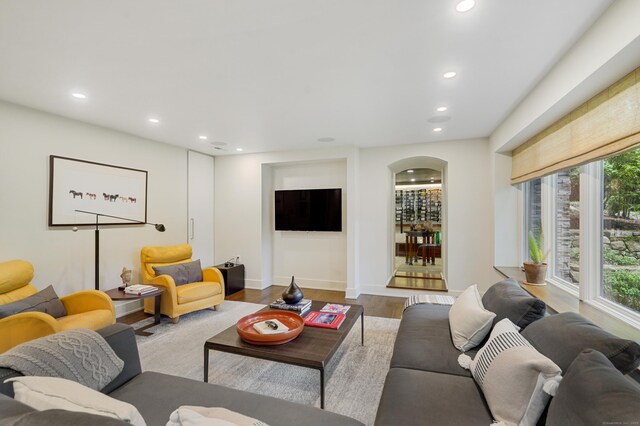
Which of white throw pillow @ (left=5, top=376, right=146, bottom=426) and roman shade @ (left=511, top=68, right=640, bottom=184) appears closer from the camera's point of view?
white throw pillow @ (left=5, top=376, right=146, bottom=426)

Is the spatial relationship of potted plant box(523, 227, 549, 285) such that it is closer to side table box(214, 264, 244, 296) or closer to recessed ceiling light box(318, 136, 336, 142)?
recessed ceiling light box(318, 136, 336, 142)

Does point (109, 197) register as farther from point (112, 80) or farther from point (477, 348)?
point (477, 348)

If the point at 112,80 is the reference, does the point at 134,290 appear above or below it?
below

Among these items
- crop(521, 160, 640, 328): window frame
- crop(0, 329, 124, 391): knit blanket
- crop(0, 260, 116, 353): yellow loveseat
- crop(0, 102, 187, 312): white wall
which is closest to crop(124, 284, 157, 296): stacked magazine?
crop(0, 260, 116, 353): yellow loveseat

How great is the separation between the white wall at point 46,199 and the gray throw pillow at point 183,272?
2.24 ft

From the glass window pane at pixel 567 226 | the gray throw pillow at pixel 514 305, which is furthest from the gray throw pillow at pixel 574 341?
the glass window pane at pixel 567 226

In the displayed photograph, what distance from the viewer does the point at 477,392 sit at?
4.87 ft

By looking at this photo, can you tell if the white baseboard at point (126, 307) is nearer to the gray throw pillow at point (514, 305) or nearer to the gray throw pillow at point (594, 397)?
the gray throw pillow at point (514, 305)

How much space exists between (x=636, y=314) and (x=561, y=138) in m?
1.45

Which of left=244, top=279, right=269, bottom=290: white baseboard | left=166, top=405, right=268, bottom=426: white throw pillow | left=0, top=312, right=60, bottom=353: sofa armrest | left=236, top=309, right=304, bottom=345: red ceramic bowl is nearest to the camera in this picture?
left=166, top=405, right=268, bottom=426: white throw pillow

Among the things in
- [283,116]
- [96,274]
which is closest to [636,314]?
[283,116]

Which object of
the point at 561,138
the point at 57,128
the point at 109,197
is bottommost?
the point at 109,197

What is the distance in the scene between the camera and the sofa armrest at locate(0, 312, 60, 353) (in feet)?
7.26

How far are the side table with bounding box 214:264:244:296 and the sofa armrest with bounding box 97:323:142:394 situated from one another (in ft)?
10.5
